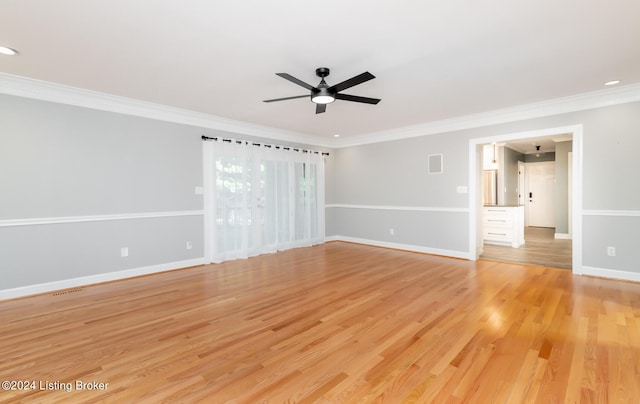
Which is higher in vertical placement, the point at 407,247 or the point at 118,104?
the point at 118,104

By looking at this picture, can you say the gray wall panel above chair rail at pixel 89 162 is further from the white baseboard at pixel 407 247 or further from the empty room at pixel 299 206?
the white baseboard at pixel 407 247

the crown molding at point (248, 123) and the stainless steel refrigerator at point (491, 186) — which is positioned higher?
the crown molding at point (248, 123)

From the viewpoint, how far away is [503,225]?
22.1 feet

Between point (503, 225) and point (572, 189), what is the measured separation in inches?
73.1

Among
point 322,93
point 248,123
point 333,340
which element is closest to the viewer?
point 333,340

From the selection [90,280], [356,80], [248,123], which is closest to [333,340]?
[356,80]

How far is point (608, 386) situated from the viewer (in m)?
1.86

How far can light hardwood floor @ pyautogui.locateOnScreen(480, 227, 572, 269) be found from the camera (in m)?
5.20

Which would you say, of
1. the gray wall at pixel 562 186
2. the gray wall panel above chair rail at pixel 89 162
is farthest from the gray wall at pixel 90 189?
the gray wall at pixel 562 186

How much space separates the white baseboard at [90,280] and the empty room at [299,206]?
2cm

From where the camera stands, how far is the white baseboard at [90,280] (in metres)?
3.60

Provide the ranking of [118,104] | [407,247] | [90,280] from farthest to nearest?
[407,247]
[118,104]
[90,280]

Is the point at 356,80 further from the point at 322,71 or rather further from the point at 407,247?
the point at 407,247

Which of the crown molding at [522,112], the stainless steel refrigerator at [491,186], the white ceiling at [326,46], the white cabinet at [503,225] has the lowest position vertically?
the white cabinet at [503,225]
